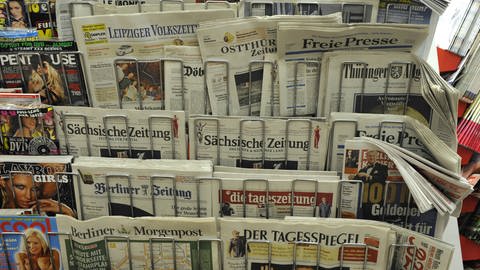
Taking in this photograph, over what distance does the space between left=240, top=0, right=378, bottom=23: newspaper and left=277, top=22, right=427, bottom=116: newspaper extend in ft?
0.18

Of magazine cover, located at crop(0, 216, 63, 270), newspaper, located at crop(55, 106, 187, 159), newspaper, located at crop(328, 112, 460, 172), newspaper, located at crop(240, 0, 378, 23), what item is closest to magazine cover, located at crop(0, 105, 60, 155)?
newspaper, located at crop(55, 106, 187, 159)

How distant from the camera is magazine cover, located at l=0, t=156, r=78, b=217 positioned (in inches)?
35.0

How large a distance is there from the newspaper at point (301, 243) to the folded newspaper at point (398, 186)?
63mm

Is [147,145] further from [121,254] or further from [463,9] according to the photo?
[463,9]

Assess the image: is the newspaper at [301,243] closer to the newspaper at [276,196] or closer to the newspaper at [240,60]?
the newspaper at [276,196]

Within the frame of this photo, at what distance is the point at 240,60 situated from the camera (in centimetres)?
89

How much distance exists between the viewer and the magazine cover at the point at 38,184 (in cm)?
89

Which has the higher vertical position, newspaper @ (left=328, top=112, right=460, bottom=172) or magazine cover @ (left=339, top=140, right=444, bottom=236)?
newspaper @ (left=328, top=112, right=460, bottom=172)

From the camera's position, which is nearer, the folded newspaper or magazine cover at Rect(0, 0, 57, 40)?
the folded newspaper

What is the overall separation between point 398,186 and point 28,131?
0.69m

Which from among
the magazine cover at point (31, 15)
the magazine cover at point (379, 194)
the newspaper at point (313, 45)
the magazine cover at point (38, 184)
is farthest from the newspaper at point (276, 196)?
the magazine cover at point (31, 15)

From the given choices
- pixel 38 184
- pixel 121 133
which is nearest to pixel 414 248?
pixel 121 133

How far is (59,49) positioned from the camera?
896 millimetres

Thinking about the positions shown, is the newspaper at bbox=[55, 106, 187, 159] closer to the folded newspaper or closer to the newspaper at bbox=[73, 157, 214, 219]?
the newspaper at bbox=[73, 157, 214, 219]
